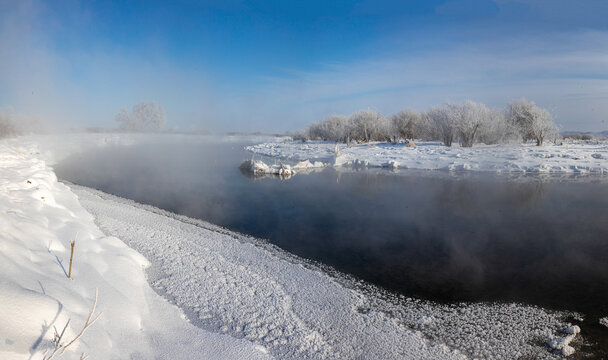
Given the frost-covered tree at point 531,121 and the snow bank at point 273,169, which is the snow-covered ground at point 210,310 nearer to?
the snow bank at point 273,169

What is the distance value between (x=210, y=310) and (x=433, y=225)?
7609 mm

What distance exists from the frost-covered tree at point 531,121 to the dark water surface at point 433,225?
69.5 feet

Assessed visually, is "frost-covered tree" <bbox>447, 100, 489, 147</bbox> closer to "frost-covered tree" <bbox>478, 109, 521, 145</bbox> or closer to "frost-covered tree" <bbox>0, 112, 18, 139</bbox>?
"frost-covered tree" <bbox>478, 109, 521, 145</bbox>

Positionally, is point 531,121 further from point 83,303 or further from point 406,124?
point 83,303

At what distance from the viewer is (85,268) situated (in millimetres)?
4523

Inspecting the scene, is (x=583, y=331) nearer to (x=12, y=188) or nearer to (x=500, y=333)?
(x=500, y=333)

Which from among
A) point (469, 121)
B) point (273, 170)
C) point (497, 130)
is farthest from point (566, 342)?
point (497, 130)

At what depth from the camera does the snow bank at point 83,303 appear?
2.57 m

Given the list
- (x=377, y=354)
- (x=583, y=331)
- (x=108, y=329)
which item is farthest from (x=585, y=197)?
(x=108, y=329)

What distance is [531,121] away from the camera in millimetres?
37062

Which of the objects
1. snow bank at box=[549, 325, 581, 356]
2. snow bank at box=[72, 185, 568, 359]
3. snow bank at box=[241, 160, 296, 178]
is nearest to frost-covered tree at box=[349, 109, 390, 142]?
snow bank at box=[241, 160, 296, 178]

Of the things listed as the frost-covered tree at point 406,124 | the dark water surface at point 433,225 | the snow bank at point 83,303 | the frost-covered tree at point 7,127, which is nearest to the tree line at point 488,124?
the frost-covered tree at point 406,124

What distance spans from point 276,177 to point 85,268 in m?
15.5

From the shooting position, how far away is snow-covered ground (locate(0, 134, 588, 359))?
3.04m
